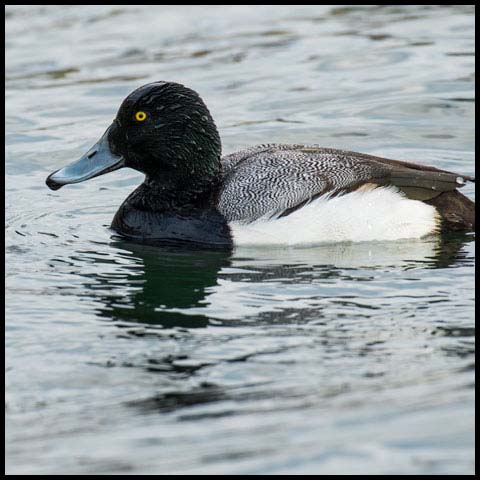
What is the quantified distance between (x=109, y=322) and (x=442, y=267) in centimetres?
248

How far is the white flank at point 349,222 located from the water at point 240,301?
0.11 m

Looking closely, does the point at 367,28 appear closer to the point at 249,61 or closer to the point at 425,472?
the point at 249,61

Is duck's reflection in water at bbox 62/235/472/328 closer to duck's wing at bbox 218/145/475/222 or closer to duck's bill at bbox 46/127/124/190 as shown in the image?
duck's wing at bbox 218/145/475/222

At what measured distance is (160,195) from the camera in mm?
10586

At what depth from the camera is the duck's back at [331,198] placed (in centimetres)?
1003

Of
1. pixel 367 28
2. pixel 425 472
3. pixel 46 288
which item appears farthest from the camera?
pixel 367 28

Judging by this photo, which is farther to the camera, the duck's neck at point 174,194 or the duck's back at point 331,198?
the duck's neck at point 174,194

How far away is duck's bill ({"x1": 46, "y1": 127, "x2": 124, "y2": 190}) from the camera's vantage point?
1062 cm

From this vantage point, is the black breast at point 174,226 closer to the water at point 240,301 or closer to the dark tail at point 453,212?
the water at point 240,301

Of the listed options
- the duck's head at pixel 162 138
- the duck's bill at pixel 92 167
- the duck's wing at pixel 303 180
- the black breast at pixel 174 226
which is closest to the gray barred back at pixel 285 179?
the duck's wing at pixel 303 180

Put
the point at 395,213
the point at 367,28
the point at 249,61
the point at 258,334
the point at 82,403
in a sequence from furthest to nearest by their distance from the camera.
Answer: the point at 367,28 < the point at 249,61 < the point at 395,213 < the point at 258,334 < the point at 82,403

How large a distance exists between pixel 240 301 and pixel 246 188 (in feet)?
4.87

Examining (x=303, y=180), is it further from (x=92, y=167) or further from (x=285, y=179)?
(x=92, y=167)

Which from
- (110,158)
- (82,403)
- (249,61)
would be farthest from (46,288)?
(249,61)
